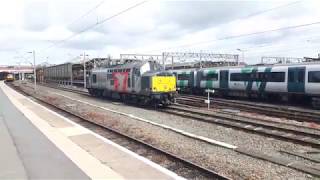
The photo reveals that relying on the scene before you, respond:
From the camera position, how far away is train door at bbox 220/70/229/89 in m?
35.9

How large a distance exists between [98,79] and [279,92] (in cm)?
1713

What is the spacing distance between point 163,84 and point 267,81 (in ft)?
24.5

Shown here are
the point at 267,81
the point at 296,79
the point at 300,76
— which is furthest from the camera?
the point at 267,81

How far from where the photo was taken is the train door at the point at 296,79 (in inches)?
1058

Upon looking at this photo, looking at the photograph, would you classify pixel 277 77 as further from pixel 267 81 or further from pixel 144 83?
pixel 144 83

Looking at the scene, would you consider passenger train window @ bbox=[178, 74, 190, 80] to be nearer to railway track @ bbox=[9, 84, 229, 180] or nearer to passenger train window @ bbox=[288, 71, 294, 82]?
passenger train window @ bbox=[288, 71, 294, 82]

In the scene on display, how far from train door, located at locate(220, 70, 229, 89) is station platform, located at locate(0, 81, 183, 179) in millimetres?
19993

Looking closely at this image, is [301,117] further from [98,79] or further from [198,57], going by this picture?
[198,57]

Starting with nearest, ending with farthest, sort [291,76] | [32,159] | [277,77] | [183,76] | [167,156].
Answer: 1. [32,159]
2. [167,156]
3. [291,76]
4. [277,77]
5. [183,76]

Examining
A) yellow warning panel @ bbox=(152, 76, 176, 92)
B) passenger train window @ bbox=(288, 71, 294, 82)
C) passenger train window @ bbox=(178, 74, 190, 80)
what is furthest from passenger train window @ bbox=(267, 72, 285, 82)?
passenger train window @ bbox=(178, 74, 190, 80)

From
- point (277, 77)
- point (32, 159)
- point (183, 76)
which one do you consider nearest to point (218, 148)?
point (32, 159)

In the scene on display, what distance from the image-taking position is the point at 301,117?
68.8 feet

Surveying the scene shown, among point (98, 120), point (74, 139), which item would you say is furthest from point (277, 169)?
point (98, 120)

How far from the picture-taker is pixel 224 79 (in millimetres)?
36406
